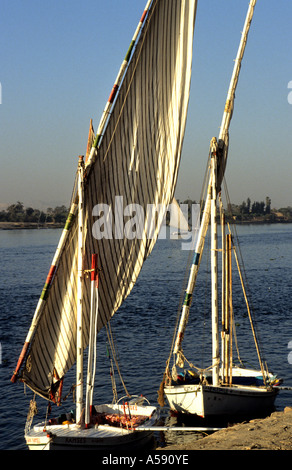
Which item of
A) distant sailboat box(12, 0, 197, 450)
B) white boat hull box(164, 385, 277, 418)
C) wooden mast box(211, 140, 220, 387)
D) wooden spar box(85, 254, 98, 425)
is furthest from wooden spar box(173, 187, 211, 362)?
wooden spar box(85, 254, 98, 425)

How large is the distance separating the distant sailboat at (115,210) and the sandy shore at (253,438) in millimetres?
1966

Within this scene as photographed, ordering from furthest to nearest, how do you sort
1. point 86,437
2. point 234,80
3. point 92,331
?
point 234,80 < point 92,331 < point 86,437

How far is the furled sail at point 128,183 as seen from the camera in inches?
744

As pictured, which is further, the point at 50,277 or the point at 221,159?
the point at 221,159

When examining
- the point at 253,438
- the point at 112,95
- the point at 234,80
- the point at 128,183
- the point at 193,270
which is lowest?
the point at 253,438

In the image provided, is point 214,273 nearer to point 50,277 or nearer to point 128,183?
point 128,183

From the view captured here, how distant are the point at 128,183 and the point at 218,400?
9481mm

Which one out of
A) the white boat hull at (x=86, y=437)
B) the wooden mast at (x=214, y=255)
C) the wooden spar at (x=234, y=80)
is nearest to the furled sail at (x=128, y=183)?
the white boat hull at (x=86, y=437)

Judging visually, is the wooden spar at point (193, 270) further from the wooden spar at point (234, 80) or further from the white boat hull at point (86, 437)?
the white boat hull at point (86, 437)

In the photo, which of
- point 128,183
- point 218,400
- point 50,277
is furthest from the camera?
point 218,400

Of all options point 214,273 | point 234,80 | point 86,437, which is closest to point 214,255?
point 214,273

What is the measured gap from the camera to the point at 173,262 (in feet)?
327

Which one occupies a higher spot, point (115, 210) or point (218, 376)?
point (115, 210)

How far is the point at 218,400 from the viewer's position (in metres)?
23.6
